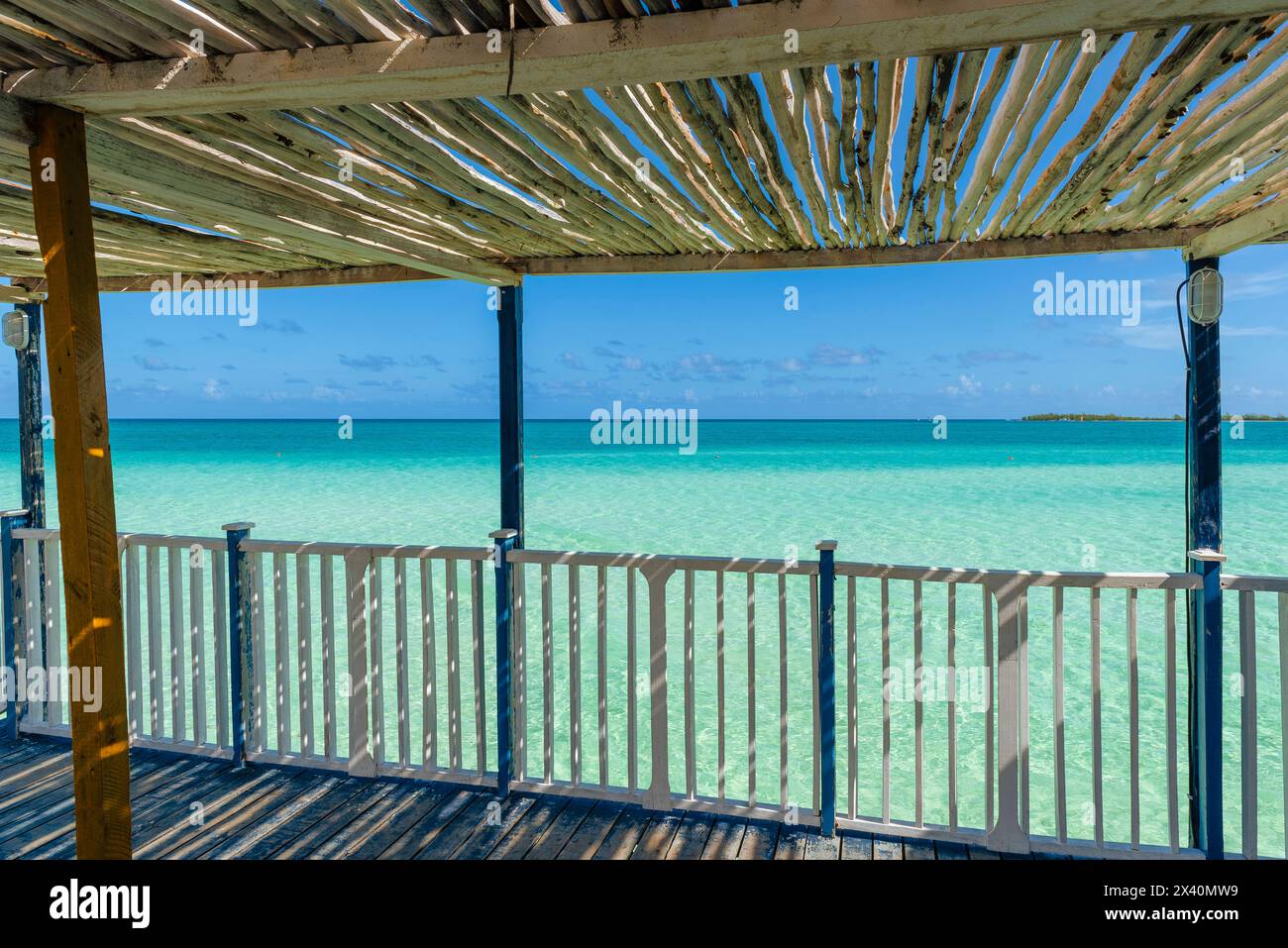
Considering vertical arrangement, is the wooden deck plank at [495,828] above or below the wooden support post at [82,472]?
below

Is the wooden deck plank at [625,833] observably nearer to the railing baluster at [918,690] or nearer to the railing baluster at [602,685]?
the railing baluster at [602,685]

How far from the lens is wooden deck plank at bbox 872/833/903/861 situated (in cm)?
253

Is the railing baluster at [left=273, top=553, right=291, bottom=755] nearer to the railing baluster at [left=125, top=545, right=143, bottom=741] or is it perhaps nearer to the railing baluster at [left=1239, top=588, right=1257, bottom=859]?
the railing baluster at [left=125, top=545, right=143, bottom=741]

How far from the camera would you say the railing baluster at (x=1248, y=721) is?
241 centimetres

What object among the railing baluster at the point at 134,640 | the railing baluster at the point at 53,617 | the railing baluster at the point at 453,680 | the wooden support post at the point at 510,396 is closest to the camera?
the railing baluster at the point at 453,680

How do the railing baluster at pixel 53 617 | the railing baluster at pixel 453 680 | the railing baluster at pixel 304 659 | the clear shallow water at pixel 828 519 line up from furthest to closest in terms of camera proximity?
the clear shallow water at pixel 828 519 → the railing baluster at pixel 53 617 → the railing baluster at pixel 304 659 → the railing baluster at pixel 453 680

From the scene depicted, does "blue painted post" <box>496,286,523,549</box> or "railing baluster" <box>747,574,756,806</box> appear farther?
"blue painted post" <box>496,286,523,549</box>

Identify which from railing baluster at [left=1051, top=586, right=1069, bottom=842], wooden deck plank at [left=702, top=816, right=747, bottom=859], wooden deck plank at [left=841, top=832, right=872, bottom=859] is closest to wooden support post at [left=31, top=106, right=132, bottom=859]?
wooden deck plank at [left=702, top=816, right=747, bottom=859]

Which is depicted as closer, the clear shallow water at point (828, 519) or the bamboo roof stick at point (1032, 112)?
the bamboo roof stick at point (1032, 112)

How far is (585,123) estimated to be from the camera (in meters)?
2.07

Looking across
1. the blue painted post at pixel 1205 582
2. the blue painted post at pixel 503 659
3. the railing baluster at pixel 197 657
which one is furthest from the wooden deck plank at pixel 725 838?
the railing baluster at pixel 197 657

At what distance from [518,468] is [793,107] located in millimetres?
2343

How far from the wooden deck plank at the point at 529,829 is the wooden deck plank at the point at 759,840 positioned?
2.36ft

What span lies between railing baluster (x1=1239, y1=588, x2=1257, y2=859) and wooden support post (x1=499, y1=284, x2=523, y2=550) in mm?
2937
